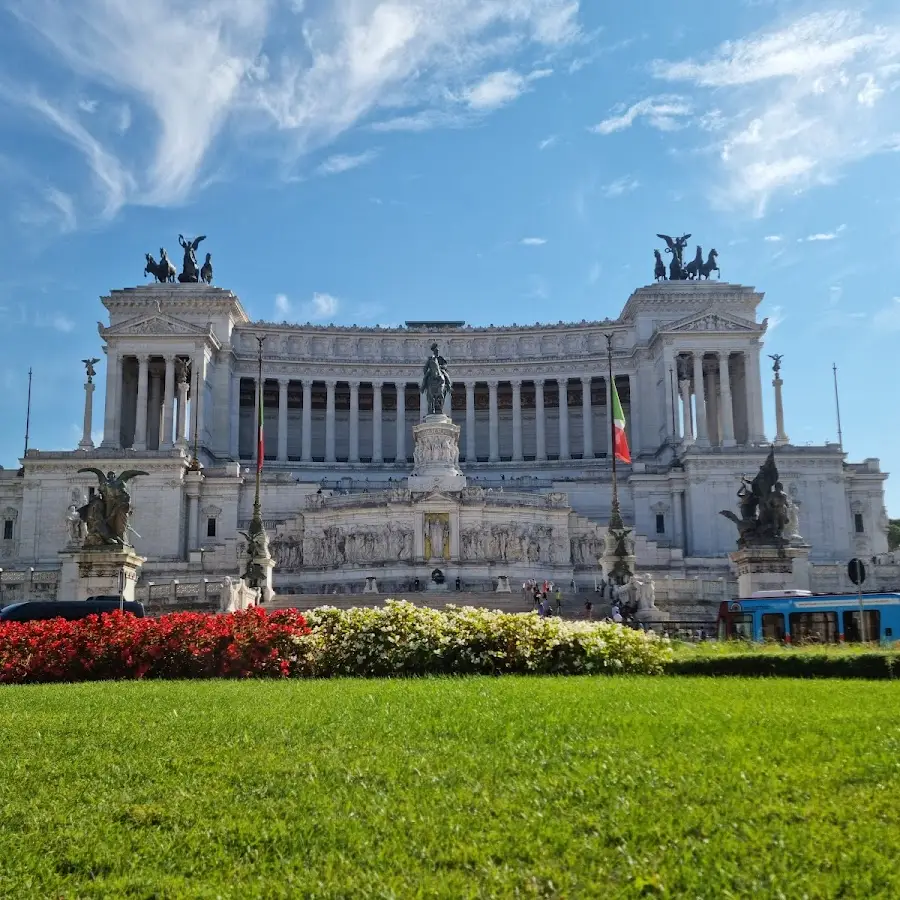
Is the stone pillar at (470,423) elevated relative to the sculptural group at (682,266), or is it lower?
lower

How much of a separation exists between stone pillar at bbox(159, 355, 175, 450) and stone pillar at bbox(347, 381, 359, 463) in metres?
17.6

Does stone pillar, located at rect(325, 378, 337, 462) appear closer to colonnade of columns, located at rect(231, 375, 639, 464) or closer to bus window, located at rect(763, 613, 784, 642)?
colonnade of columns, located at rect(231, 375, 639, 464)

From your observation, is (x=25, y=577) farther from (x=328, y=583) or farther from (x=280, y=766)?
(x=280, y=766)

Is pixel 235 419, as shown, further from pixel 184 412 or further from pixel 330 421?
pixel 330 421

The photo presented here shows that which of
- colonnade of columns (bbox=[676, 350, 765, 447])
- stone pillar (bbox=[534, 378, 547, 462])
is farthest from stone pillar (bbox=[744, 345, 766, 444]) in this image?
stone pillar (bbox=[534, 378, 547, 462])

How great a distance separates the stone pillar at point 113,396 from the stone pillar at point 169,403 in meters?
3.87

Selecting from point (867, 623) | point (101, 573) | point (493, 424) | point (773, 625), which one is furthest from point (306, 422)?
point (867, 623)

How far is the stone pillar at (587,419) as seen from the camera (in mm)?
97125

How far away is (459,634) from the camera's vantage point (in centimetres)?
2192

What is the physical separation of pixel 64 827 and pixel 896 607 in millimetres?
Result: 30532

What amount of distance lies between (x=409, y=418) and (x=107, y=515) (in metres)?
66.1

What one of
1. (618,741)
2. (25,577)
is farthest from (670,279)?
(618,741)

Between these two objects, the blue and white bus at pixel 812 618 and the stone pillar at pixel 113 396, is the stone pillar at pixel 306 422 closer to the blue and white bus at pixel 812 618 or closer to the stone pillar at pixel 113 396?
the stone pillar at pixel 113 396

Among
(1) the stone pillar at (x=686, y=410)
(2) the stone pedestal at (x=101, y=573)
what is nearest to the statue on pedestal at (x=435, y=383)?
(1) the stone pillar at (x=686, y=410)
